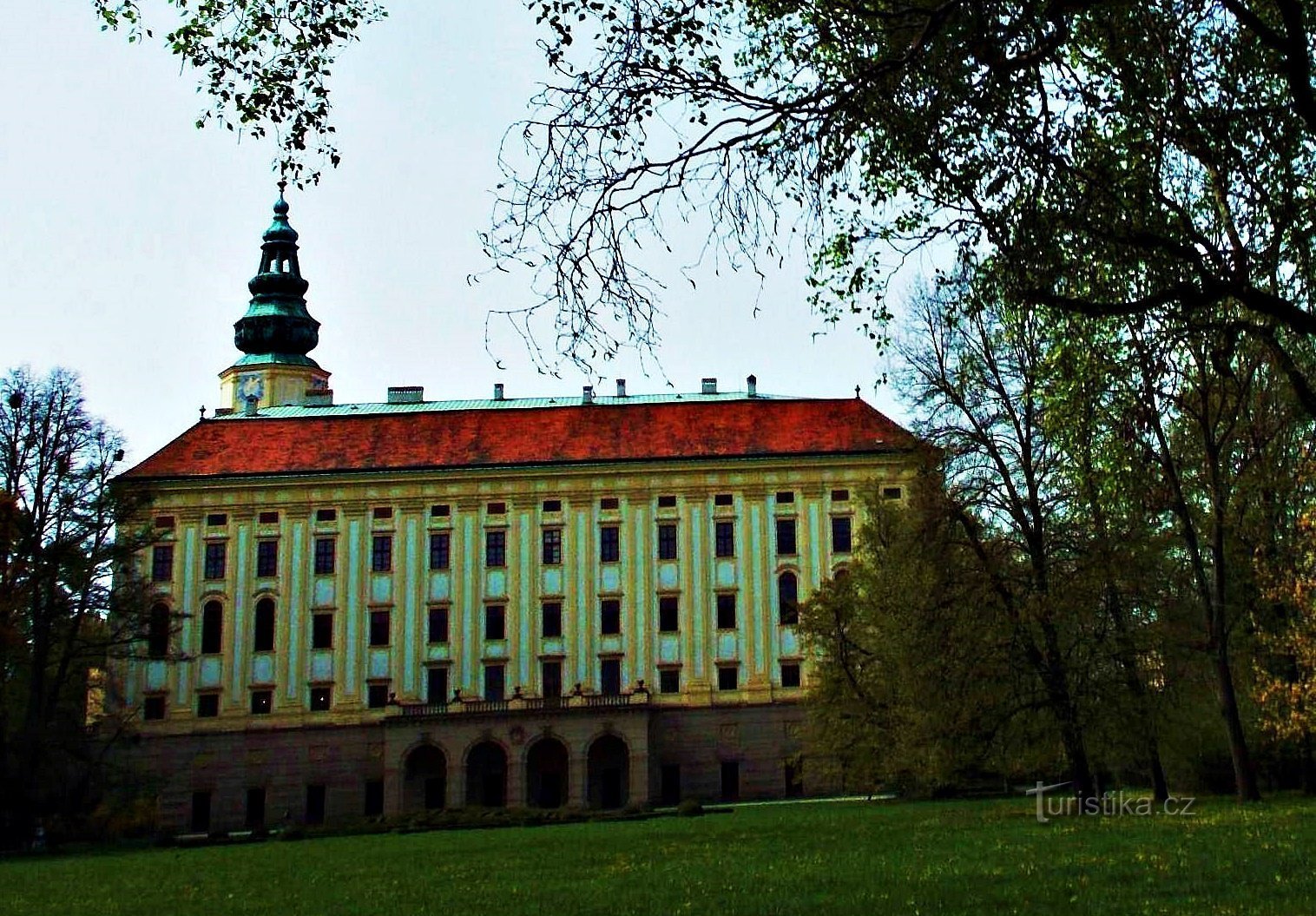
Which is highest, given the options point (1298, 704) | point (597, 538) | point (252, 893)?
point (597, 538)

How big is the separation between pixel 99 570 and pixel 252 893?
87.8 feet

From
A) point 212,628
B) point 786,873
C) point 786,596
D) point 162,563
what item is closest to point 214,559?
point 162,563

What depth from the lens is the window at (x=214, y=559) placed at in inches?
2484

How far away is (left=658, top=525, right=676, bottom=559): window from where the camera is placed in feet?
206

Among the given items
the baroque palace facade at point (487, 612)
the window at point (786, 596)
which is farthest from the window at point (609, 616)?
the window at point (786, 596)

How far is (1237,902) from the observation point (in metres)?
11.8

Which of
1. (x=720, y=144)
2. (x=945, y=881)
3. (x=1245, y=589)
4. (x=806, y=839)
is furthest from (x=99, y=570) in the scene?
(x=720, y=144)

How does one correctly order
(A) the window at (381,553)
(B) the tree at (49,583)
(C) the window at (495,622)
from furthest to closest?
(A) the window at (381,553), (C) the window at (495,622), (B) the tree at (49,583)

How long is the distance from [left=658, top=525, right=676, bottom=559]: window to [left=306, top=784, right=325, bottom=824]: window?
1690 centimetres

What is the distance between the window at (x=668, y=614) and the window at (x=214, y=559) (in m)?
18.7

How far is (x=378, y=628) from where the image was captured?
204ft

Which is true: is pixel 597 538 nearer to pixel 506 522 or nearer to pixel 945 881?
pixel 506 522

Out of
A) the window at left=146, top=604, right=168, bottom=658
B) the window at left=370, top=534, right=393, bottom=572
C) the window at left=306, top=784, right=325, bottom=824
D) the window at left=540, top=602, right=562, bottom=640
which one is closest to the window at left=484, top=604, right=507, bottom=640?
the window at left=540, top=602, right=562, bottom=640

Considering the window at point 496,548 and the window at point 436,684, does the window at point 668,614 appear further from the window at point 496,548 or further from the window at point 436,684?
the window at point 436,684
